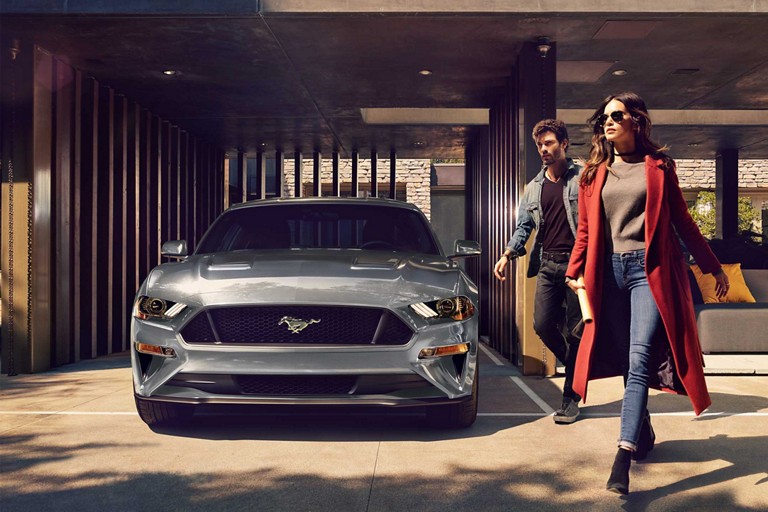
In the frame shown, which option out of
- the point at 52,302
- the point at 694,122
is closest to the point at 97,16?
the point at 52,302

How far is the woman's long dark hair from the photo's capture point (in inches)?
146

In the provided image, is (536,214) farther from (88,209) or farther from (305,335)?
(88,209)

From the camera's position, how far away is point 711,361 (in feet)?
26.9

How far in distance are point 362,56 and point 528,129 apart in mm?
2031

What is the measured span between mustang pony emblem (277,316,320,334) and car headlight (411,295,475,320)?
55cm

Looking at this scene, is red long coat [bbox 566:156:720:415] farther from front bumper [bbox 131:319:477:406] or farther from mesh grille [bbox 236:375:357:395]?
mesh grille [bbox 236:375:357:395]

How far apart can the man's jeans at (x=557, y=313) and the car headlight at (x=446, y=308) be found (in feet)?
2.52

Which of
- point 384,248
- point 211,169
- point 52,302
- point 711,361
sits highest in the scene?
point 211,169

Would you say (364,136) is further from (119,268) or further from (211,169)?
(119,268)

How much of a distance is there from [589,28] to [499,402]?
3716 mm

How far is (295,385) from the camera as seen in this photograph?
4.31 m

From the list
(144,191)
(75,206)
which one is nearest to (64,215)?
(75,206)

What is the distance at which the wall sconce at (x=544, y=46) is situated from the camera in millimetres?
7867

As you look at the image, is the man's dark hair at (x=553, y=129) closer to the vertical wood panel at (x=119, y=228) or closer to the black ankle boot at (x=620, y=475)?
the black ankle boot at (x=620, y=475)
